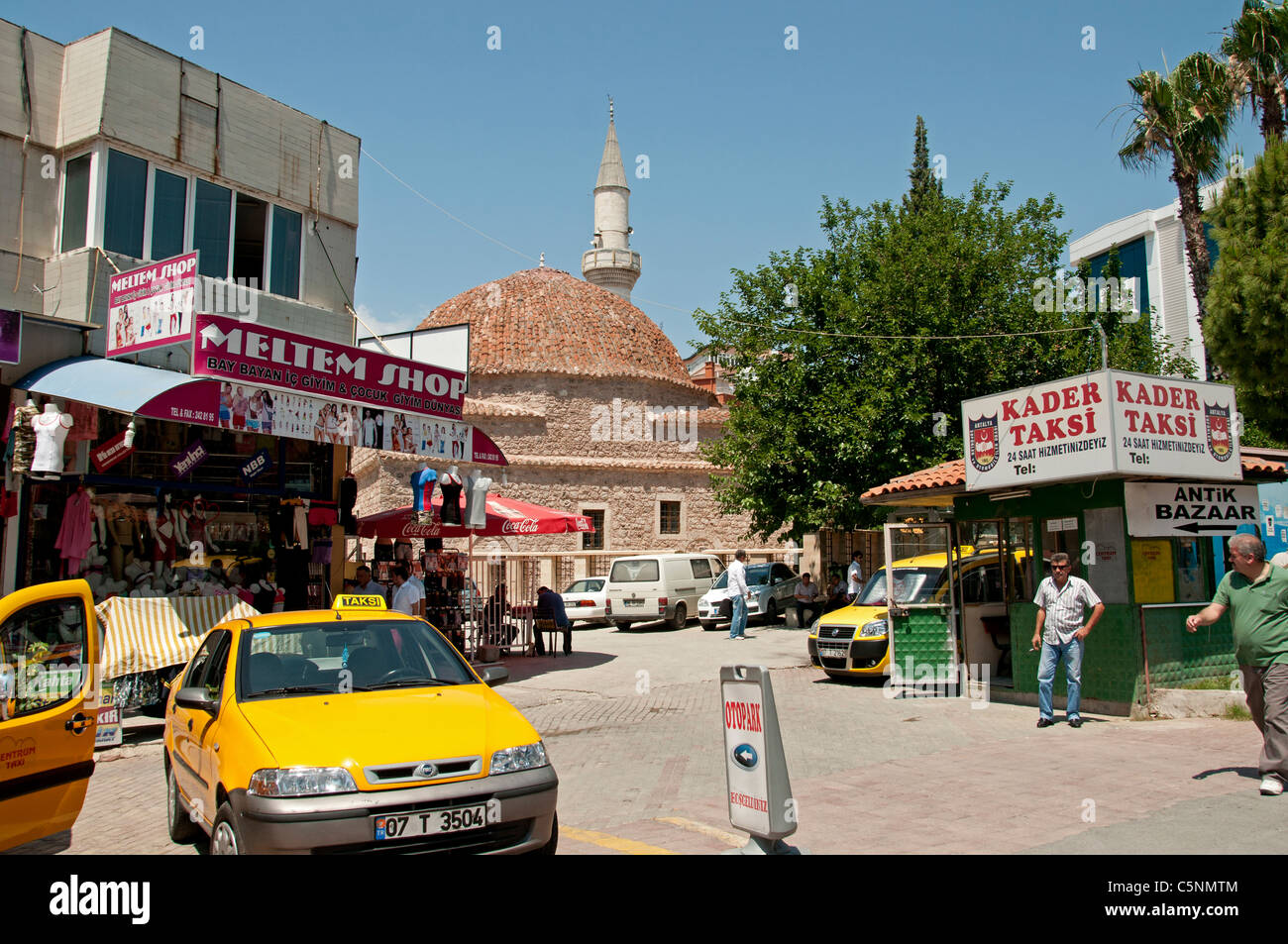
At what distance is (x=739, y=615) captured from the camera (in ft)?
69.3

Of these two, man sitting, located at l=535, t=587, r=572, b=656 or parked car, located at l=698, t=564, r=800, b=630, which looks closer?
man sitting, located at l=535, t=587, r=572, b=656

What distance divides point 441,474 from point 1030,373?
1726cm

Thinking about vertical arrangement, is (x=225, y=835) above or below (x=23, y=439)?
below

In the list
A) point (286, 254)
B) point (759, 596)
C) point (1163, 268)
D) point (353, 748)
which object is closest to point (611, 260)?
point (1163, 268)

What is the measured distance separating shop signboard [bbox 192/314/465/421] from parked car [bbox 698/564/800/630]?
11712 millimetres

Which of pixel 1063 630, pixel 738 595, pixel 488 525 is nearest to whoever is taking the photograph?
pixel 1063 630

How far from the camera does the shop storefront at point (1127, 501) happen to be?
399 inches

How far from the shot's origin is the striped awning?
Result: 34.6 ft

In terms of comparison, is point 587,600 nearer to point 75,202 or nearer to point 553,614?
point 553,614

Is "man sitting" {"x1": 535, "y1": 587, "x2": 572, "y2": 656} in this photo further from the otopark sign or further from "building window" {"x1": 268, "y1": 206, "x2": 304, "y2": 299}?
the otopark sign

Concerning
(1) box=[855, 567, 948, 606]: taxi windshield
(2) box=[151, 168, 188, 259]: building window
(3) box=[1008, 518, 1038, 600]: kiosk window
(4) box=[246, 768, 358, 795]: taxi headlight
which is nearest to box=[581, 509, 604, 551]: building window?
(1) box=[855, 567, 948, 606]: taxi windshield

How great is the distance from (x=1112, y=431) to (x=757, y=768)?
676 centimetres

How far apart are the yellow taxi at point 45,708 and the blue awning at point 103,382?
488 centimetres
